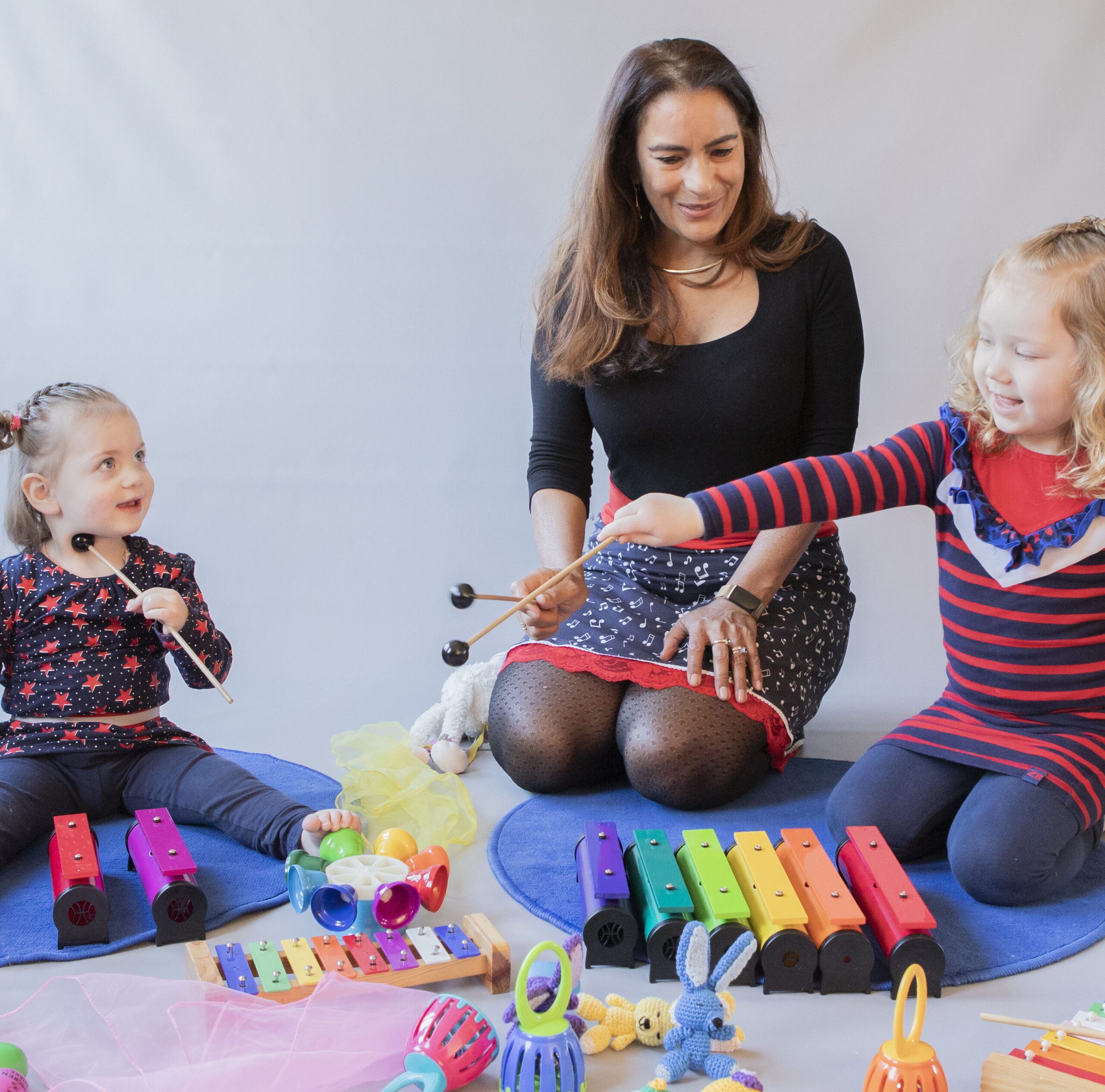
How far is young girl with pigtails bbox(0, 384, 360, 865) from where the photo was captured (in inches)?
68.5

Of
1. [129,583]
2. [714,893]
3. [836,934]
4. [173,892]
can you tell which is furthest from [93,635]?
[836,934]

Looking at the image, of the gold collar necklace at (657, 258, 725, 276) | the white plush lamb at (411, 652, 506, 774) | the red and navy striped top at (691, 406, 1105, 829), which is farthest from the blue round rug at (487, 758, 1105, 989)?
the gold collar necklace at (657, 258, 725, 276)

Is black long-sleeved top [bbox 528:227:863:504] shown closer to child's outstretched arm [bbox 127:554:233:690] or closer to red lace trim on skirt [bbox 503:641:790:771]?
red lace trim on skirt [bbox 503:641:790:771]

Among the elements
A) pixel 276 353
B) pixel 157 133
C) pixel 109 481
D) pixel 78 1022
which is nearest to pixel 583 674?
pixel 109 481

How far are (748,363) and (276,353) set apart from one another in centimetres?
Answer: 114

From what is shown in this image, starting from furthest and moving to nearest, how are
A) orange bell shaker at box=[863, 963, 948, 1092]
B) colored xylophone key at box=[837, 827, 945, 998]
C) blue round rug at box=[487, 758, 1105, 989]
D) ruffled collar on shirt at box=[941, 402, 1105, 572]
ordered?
ruffled collar on shirt at box=[941, 402, 1105, 572]
blue round rug at box=[487, 758, 1105, 989]
colored xylophone key at box=[837, 827, 945, 998]
orange bell shaker at box=[863, 963, 948, 1092]

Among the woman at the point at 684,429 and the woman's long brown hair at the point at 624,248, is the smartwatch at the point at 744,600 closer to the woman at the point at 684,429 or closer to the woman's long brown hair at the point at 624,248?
the woman at the point at 684,429

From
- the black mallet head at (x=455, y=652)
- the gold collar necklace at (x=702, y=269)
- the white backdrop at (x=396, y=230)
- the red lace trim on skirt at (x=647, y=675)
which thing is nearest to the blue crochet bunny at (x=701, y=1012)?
the black mallet head at (x=455, y=652)

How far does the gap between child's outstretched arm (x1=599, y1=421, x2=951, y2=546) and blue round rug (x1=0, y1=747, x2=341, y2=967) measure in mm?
625

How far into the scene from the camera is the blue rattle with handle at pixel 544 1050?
1.07 metres

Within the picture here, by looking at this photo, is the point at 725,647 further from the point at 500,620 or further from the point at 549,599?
the point at 500,620

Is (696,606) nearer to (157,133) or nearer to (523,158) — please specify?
(523,158)

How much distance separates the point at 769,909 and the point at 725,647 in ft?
1.69

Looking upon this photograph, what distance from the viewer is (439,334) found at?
2.67m
